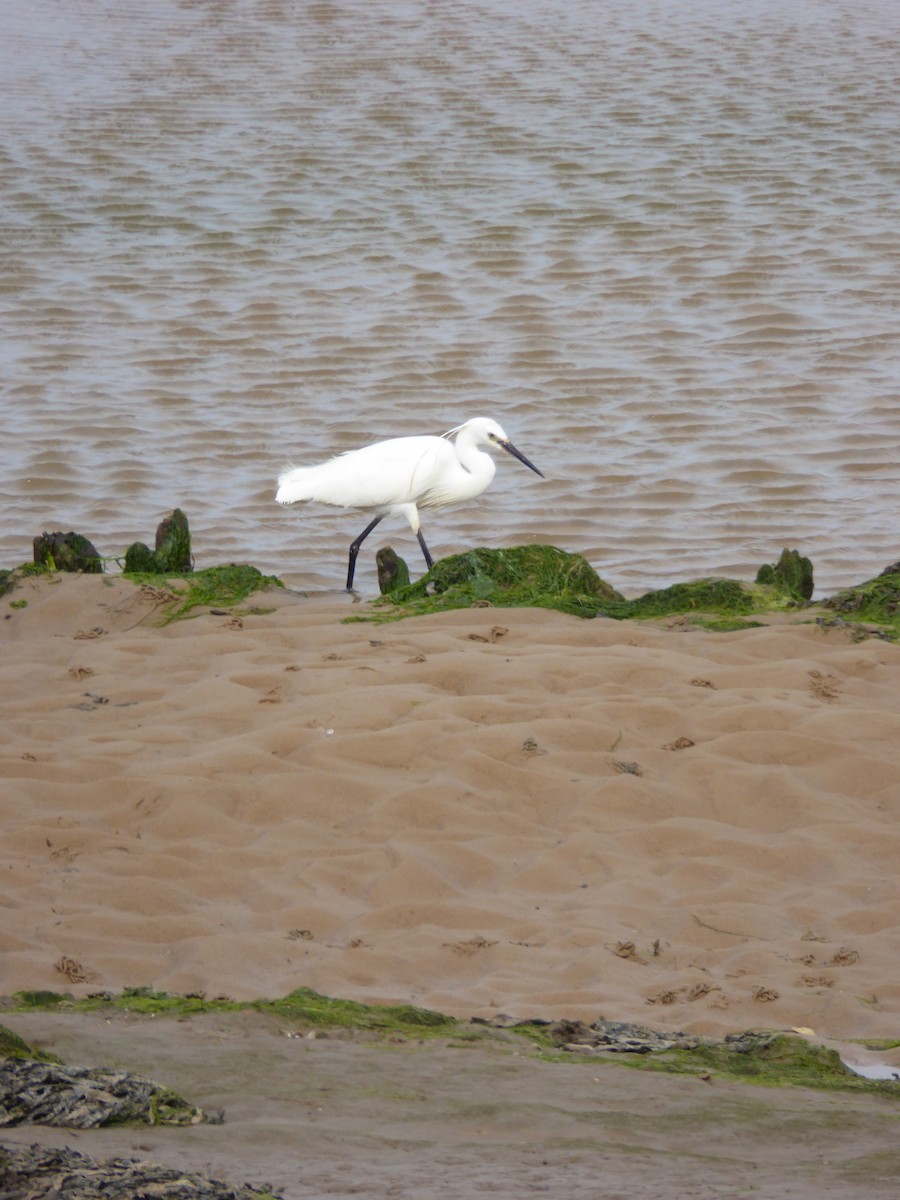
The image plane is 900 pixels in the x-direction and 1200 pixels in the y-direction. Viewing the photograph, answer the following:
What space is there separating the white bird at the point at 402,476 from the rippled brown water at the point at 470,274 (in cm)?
55

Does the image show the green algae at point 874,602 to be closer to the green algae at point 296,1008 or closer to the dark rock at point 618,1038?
the dark rock at point 618,1038

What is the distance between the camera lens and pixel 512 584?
301 inches

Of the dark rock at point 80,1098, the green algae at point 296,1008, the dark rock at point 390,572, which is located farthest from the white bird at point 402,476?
the dark rock at point 80,1098

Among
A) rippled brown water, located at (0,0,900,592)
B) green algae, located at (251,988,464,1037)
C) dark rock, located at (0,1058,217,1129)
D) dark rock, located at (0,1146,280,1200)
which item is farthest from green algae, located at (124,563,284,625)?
dark rock, located at (0,1146,280,1200)

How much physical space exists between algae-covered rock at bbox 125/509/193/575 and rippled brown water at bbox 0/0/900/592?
1.42 m

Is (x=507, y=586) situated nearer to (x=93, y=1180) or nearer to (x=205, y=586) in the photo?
(x=205, y=586)

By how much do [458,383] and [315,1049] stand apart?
382 inches

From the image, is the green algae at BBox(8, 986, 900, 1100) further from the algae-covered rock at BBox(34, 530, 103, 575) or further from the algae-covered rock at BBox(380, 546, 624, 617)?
the algae-covered rock at BBox(34, 530, 103, 575)

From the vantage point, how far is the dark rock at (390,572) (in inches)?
325

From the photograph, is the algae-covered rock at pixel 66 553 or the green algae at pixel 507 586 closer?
the green algae at pixel 507 586

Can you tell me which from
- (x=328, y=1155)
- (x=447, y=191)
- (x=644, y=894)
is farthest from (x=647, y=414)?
(x=328, y=1155)

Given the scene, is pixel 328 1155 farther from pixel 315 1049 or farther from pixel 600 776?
pixel 600 776

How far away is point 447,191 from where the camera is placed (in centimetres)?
1709

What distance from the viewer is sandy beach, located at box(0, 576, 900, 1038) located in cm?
414
